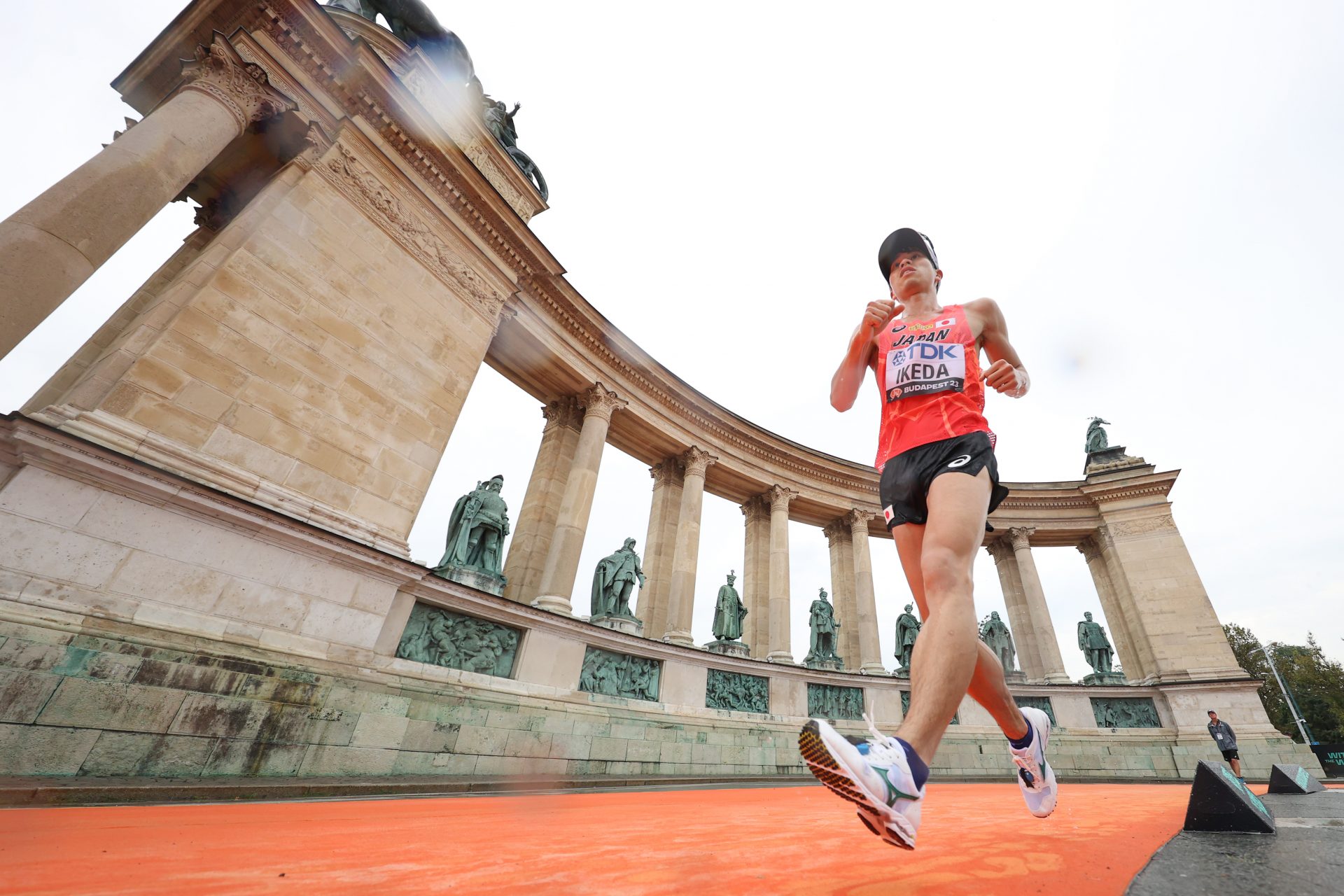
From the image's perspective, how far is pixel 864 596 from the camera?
1761cm

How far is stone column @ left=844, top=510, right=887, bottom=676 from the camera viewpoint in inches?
645

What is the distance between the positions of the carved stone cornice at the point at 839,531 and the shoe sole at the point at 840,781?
64.1ft

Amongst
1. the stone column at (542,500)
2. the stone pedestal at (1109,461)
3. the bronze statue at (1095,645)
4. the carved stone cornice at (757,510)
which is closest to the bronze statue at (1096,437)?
the stone pedestal at (1109,461)

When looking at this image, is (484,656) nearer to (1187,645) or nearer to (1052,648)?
(1052,648)

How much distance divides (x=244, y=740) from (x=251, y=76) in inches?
377

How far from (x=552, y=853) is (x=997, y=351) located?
11.3ft

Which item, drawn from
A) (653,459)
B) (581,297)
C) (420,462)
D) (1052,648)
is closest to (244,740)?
(420,462)

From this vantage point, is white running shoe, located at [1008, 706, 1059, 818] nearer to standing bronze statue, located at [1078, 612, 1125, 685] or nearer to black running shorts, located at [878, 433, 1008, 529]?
black running shorts, located at [878, 433, 1008, 529]

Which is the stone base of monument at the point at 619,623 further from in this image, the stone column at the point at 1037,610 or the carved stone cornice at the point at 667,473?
the stone column at the point at 1037,610

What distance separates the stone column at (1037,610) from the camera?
726 inches

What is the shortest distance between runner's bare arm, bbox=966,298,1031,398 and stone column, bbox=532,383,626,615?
31.8 ft

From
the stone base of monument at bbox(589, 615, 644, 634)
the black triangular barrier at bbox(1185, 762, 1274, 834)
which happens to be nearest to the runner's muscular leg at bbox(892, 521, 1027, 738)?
the black triangular barrier at bbox(1185, 762, 1274, 834)

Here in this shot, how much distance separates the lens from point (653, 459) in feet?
59.2

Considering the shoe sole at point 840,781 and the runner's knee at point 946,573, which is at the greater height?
the runner's knee at point 946,573
